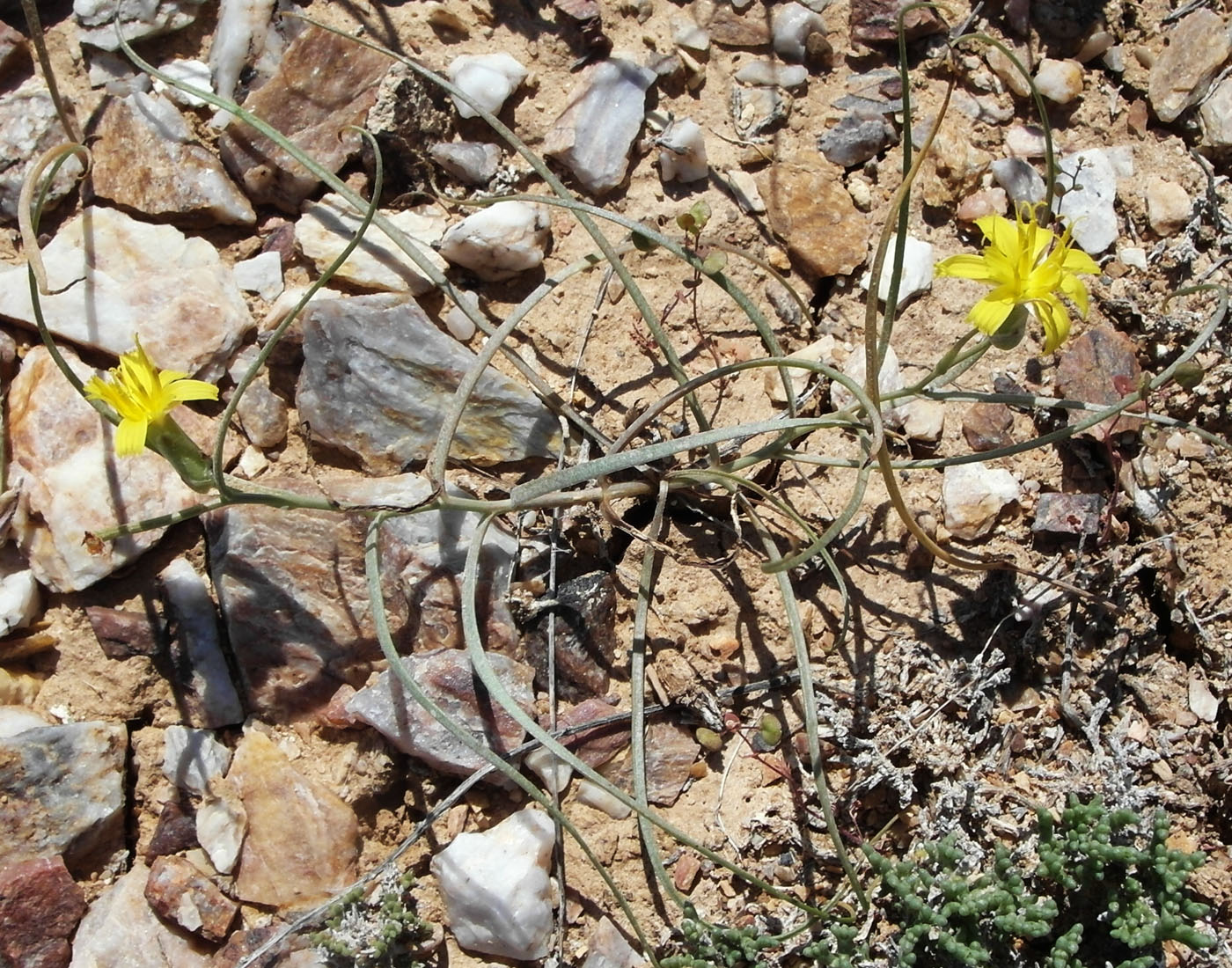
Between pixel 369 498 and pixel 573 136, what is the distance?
113 centimetres

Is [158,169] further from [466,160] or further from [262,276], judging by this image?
[466,160]

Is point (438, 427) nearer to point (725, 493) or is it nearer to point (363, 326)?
point (363, 326)

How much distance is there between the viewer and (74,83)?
2.72m

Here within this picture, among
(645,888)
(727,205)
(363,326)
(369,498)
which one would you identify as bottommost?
(645,888)

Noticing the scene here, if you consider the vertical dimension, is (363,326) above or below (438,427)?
above

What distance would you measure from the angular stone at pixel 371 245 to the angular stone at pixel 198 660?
87 centimetres

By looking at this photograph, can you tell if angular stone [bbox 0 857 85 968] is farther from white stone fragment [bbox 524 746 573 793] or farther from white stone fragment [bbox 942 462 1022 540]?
white stone fragment [bbox 942 462 1022 540]

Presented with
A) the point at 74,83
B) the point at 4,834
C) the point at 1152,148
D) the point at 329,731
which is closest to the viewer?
the point at 4,834

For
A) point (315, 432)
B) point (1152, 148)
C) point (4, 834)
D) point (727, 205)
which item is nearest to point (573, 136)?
point (727, 205)

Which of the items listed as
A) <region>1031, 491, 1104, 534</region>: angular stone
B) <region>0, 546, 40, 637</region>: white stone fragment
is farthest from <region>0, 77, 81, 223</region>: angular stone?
<region>1031, 491, 1104, 534</region>: angular stone

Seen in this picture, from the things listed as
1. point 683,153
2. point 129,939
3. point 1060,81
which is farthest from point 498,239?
point 129,939

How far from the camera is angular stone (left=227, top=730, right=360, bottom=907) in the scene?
7.27ft

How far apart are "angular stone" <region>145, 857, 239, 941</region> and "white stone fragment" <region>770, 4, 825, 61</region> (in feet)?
8.58

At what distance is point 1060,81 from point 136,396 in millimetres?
2583
